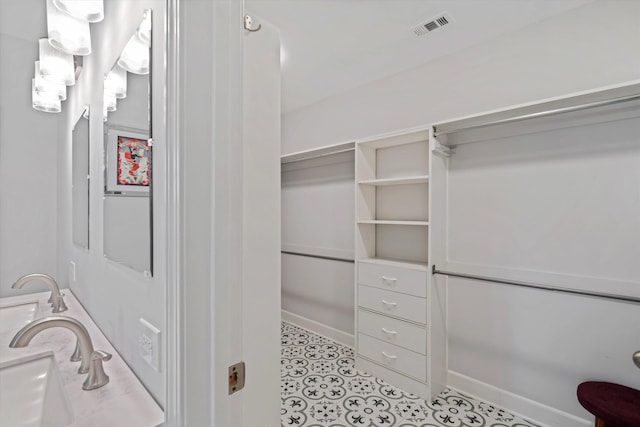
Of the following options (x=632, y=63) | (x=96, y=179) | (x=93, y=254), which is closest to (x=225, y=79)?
(x=96, y=179)

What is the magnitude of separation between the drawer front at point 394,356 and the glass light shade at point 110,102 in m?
2.24

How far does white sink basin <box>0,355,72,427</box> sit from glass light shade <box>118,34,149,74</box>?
100cm

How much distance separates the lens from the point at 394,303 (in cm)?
228

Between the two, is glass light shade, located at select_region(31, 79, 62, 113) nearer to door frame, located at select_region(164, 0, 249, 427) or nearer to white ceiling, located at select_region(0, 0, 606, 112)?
white ceiling, located at select_region(0, 0, 606, 112)

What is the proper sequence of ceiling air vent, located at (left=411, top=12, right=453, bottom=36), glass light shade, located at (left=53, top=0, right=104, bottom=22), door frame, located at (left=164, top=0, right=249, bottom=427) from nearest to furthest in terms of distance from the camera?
door frame, located at (left=164, top=0, right=249, bottom=427)
glass light shade, located at (left=53, top=0, right=104, bottom=22)
ceiling air vent, located at (left=411, top=12, right=453, bottom=36)

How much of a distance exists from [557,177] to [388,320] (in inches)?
58.0

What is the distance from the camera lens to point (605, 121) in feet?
5.58

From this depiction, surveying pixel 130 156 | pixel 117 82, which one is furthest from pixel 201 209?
pixel 117 82

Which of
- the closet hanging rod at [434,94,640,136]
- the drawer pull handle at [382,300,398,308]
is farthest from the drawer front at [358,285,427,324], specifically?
the closet hanging rod at [434,94,640,136]

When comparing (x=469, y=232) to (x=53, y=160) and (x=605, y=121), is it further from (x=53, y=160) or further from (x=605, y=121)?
(x=53, y=160)

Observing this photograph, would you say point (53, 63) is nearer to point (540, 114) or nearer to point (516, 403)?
point (540, 114)

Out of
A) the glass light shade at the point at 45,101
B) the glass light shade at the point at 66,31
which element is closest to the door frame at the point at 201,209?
the glass light shade at the point at 66,31

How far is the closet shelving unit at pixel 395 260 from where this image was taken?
216cm

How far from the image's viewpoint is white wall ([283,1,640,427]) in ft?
5.50
